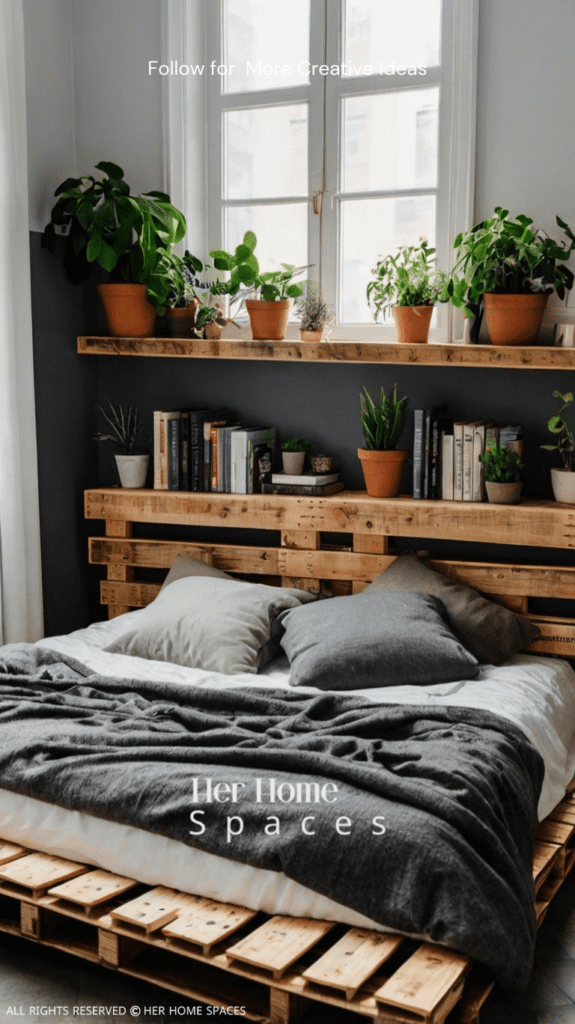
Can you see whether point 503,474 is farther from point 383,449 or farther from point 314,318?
point 314,318

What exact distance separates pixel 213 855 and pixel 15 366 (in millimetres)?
1987

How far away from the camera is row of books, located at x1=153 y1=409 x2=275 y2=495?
3623mm

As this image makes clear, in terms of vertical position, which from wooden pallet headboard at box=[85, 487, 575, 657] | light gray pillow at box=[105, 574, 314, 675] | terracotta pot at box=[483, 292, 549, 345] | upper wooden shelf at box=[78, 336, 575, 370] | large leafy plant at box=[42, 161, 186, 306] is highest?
large leafy plant at box=[42, 161, 186, 306]

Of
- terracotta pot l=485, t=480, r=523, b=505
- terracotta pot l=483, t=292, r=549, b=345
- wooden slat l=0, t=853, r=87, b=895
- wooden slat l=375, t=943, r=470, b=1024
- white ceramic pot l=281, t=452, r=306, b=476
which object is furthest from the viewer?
A: white ceramic pot l=281, t=452, r=306, b=476

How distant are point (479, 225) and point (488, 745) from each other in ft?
5.52

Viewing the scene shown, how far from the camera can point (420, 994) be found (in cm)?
171

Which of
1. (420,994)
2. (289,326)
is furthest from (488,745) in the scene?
(289,326)

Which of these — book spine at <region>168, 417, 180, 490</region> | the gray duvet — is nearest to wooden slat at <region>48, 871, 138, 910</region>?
the gray duvet

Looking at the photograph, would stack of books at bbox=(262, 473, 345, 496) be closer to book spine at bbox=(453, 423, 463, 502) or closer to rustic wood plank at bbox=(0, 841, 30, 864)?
book spine at bbox=(453, 423, 463, 502)

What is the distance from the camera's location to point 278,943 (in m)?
1.86

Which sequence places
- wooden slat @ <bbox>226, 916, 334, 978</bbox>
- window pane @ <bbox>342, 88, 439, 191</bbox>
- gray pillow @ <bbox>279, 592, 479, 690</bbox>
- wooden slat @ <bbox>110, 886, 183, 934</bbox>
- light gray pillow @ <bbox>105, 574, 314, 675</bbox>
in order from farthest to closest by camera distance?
window pane @ <bbox>342, 88, 439, 191</bbox>
light gray pillow @ <bbox>105, 574, 314, 675</bbox>
gray pillow @ <bbox>279, 592, 479, 690</bbox>
wooden slat @ <bbox>110, 886, 183, 934</bbox>
wooden slat @ <bbox>226, 916, 334, 978</bbox>

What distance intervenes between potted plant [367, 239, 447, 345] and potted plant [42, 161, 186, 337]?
76 cm

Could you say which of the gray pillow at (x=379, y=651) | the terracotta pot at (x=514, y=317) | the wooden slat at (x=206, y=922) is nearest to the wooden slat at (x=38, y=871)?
the wooden slat at (x=206, y=922)

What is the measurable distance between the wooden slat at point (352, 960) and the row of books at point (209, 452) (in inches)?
77.2
